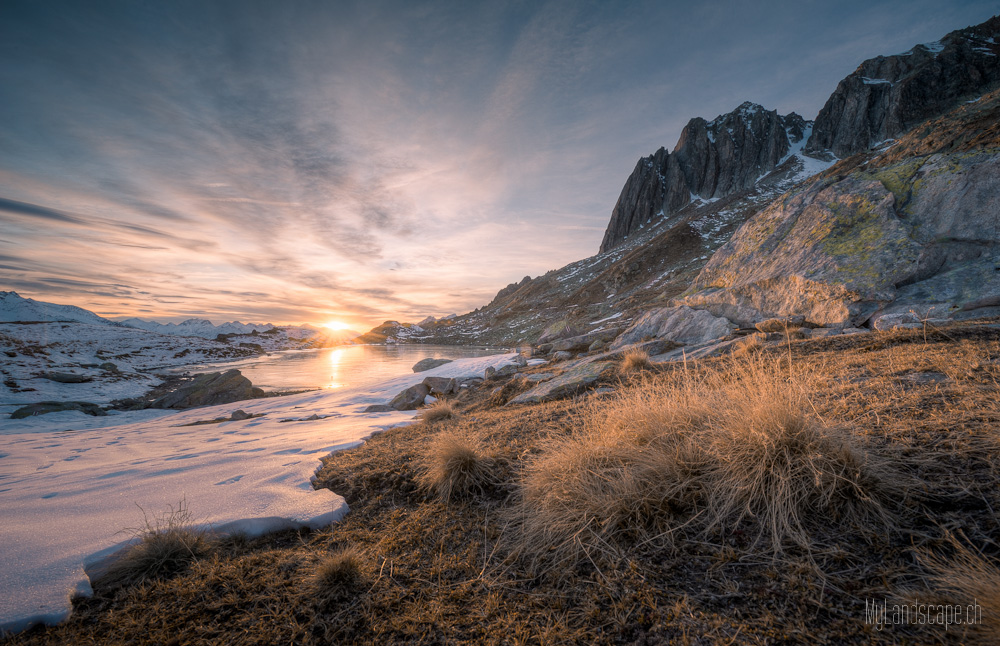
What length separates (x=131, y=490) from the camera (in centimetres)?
363

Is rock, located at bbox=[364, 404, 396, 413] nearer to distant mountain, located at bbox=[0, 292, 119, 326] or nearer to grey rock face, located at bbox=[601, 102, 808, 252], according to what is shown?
distant mountain, located at bbox=[0, 292, 119, 326]

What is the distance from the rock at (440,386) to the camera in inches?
401

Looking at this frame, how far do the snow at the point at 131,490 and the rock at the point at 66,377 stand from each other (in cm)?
1086

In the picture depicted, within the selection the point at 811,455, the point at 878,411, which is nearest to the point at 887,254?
the point at 878,411

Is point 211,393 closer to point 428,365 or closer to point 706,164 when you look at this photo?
point 428,365

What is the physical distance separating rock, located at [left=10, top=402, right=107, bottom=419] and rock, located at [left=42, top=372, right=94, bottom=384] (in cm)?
560

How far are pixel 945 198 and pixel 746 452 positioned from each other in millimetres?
9757

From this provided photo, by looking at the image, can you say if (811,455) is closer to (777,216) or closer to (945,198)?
(945,198)

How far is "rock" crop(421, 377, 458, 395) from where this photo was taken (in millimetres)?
10190

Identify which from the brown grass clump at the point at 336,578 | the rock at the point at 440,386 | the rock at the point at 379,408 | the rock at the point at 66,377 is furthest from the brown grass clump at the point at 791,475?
the rock at the point at 66,377

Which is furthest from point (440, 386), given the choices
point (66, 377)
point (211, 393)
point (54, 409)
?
point (66, 377)

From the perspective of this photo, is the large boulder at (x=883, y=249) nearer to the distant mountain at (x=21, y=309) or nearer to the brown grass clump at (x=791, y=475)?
the brown grass clump at (x=791, y=475)

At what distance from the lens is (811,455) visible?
195 centimetres

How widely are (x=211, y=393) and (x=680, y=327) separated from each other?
17.9 metres
